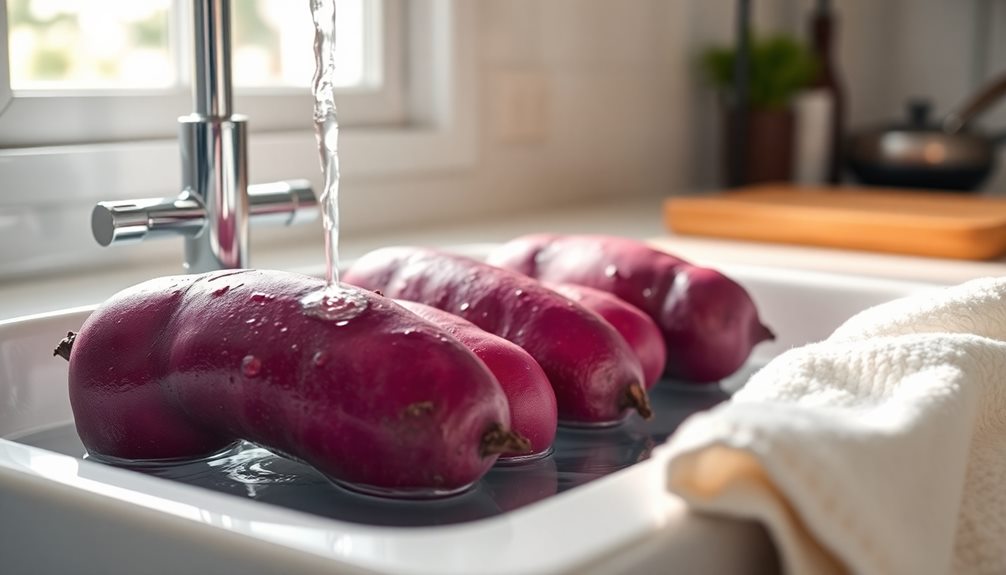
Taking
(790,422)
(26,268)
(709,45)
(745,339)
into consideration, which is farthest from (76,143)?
(709,45)

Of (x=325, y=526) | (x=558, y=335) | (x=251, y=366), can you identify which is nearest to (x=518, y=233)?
(x=558, y=335)

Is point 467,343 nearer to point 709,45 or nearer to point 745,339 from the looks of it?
point 745,339

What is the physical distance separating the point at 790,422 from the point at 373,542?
6.1 inches

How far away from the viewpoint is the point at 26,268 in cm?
108

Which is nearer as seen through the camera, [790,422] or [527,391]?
[790,422]

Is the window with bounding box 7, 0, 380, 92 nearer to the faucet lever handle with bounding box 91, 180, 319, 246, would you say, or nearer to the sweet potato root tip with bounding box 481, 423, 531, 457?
the faucet lever handle with bounding box 91, 180, 319, 246

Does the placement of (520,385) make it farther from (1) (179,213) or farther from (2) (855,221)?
(2) (855,221)

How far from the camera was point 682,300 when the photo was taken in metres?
0.87

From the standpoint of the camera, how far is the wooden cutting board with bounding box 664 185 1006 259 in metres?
1.27

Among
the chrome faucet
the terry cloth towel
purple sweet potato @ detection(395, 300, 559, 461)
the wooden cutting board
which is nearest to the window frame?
the chrome faucet

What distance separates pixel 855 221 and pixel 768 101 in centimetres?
80

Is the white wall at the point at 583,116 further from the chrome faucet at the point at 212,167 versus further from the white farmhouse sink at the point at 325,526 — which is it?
the white farmhouse sink at the point at 325,526

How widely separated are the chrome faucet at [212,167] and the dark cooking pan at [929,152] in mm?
1360

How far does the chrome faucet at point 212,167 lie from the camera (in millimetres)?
903
